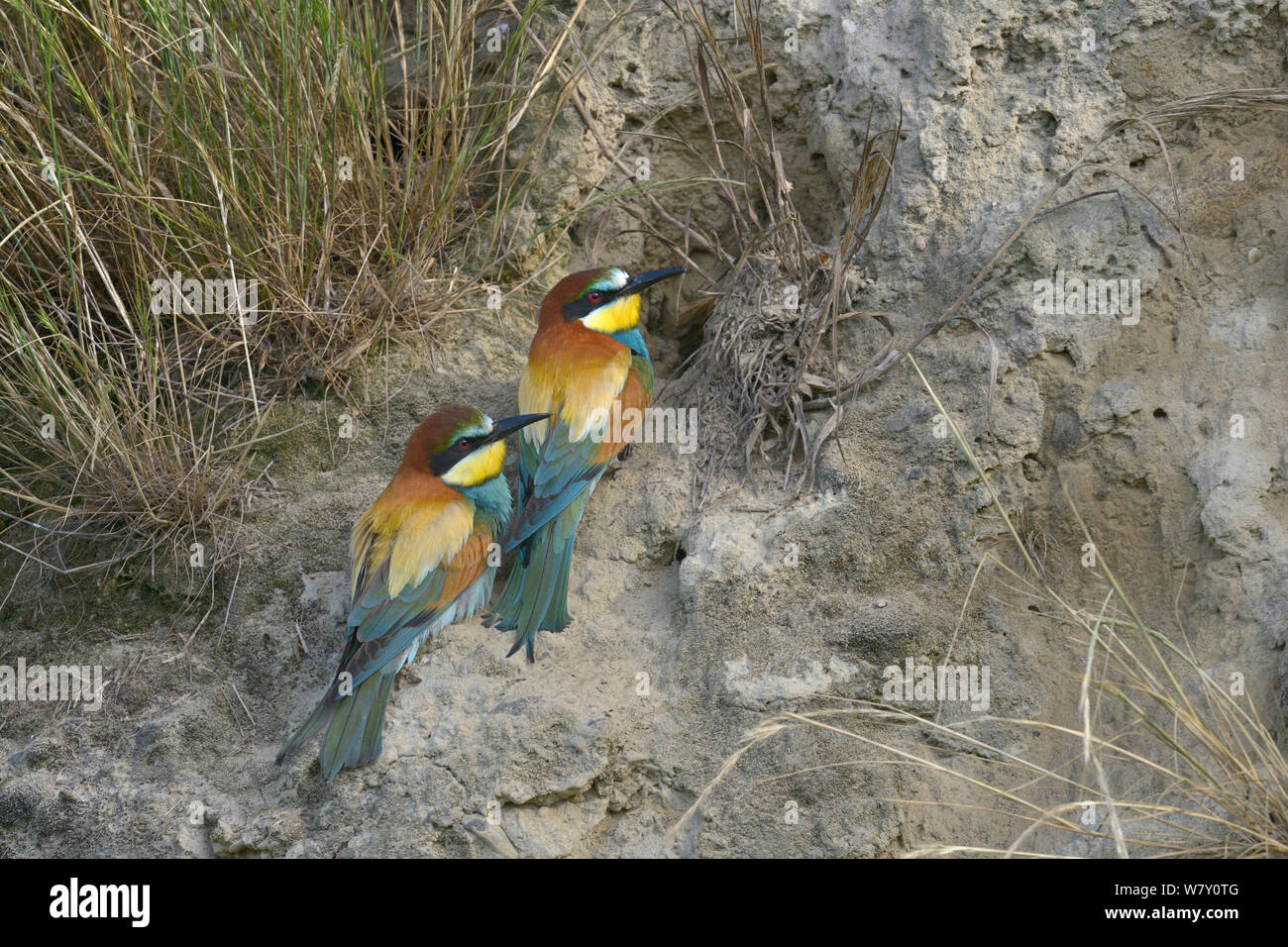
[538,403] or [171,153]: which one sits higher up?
[171,153]

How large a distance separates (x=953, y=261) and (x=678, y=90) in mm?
1224

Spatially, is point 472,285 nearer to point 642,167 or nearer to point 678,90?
point 642,167

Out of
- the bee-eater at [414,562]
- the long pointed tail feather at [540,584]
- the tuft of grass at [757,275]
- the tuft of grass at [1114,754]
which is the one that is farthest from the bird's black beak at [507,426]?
the tuft of grass at [1114,754]

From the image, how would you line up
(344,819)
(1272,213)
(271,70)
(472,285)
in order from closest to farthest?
(344,819) → (1272,213) → (271,70) → (472,285)

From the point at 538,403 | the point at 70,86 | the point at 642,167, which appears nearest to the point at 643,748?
the point at 538,403

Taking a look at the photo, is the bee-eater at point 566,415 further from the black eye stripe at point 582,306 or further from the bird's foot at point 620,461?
the bird's foot at point 620,461

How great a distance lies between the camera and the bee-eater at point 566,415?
3410mm

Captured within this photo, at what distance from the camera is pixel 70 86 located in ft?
12.0

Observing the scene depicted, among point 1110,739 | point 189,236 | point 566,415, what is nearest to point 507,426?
point 566,415

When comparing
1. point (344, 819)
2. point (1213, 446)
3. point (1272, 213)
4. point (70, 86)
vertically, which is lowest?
point (344, 819)

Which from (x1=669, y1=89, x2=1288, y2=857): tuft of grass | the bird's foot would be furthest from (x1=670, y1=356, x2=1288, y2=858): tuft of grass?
the bird's foot

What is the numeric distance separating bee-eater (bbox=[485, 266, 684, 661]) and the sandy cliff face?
0.13 metres

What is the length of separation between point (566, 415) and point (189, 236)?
4.37 feet

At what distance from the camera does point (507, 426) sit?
3.53 metres
